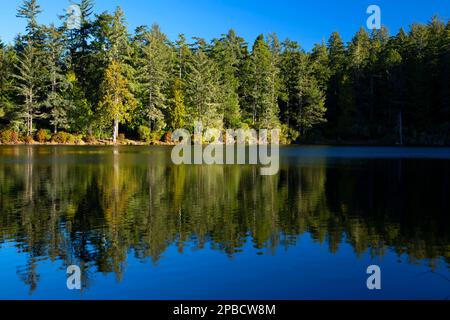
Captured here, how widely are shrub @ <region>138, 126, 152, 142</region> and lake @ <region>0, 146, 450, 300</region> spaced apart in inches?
2001

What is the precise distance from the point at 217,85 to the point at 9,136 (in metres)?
35.7

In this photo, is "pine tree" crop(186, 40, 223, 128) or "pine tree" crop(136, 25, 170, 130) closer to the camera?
"pine tree" crop(136, 25, 170, 130)

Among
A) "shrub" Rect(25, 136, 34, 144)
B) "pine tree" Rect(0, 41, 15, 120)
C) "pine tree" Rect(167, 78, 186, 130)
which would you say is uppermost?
"pine tree" Rect(0, 41, 15, 120)

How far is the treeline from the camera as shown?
73.4 metres

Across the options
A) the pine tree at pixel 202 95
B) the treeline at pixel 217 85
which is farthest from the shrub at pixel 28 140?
the pine tree at pixel 202 95

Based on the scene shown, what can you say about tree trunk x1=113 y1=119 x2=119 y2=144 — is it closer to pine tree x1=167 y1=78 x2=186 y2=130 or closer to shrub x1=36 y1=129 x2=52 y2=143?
shrub x1=36 y1=129 x2=52 y2=143

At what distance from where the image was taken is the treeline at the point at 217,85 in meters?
73.4

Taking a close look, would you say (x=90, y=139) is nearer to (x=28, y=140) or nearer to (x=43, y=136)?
(x=43, y=136)

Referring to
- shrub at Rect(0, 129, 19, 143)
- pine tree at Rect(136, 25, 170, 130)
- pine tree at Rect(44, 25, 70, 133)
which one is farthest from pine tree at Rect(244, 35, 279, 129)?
shrub at Rect(0, 129, 19, 143)

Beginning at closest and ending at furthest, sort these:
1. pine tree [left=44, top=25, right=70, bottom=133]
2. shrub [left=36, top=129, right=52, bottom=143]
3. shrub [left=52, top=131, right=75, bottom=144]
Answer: shrub [left=36, top=129, right=52, bottom=143], shrub [left=52, top=131, right=75, bottom=144], pine tree [left=44, top=25, right=70, bottom=133]

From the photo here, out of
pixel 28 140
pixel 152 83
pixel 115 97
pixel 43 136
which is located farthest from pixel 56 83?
pixel 152 83
